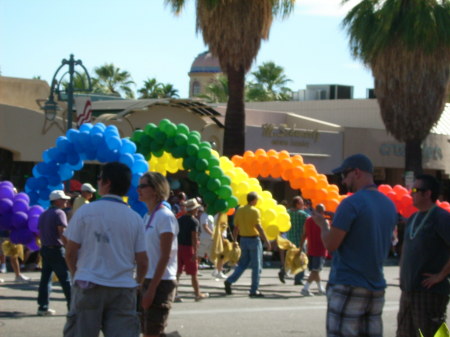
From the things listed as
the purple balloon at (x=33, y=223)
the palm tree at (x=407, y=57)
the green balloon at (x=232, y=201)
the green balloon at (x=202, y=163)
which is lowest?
the purple balloon at (x=33, y=223)

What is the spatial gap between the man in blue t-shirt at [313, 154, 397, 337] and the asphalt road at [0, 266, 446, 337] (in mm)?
2085

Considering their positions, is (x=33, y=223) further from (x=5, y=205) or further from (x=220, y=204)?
(x=220, y=204)

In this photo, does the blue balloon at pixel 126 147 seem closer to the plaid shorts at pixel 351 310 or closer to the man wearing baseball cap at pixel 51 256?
the man wearing baseball cap at pixel 51 256

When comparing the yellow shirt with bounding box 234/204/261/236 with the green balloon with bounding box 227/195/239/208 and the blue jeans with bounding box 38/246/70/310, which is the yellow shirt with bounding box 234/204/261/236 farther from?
the blue jeans with bounding box 38/246/70/310

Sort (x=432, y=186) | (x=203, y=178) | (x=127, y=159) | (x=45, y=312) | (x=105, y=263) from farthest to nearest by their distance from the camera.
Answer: (x=203, y=178)
(x=127, y=159)
(x=45, y=312)
(x=432, y=186)
(x=105, y=263)

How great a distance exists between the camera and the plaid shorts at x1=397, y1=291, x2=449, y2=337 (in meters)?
7.09

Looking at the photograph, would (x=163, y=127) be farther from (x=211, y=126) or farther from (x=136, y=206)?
(x=211, y=126)

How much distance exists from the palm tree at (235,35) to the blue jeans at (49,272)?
14.5 m

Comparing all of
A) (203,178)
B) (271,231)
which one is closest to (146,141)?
(203,178)

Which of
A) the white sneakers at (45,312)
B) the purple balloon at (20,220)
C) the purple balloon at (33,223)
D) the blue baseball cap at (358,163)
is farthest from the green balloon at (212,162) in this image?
the blue baseball cap at (358,163)

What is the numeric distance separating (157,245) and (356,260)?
5.56 ft

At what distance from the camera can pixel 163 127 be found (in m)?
16.8

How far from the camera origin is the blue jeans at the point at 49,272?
11816mm

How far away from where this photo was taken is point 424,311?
711 centimetres
